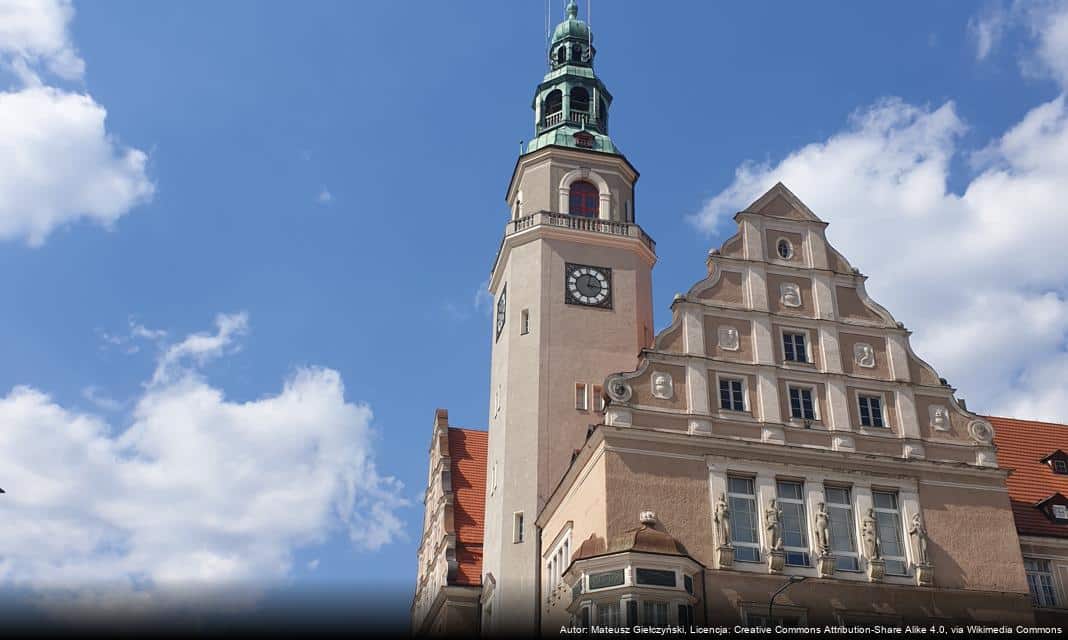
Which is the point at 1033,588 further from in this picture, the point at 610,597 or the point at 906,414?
the point at 610,597

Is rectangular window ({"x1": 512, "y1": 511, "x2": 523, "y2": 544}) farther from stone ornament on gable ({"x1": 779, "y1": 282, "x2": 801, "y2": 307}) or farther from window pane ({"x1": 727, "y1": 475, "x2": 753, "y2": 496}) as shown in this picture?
stone ornament on gable ({"x1": 779, "y1": 282, "x2": 801, "y2": 307})

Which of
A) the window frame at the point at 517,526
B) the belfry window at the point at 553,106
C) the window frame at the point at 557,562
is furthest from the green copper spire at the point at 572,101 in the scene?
the window frame at the point at 557,562

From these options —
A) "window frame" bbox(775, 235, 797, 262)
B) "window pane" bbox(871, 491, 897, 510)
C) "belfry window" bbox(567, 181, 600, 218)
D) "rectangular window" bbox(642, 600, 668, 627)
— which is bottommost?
"rectangular window" bbox(642, 600, 668, 627)

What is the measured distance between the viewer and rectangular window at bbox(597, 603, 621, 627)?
22984 millimetres

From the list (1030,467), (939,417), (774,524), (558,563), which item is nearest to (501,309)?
(558,563)

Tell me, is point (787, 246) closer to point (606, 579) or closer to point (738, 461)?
point (738, 461)

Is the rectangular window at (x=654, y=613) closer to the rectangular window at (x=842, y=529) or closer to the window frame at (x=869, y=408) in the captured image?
the rectangular window at (x=842, y=529)

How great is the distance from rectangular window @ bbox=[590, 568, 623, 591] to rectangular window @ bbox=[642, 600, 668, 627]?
2.59ft

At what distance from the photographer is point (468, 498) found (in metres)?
41.6

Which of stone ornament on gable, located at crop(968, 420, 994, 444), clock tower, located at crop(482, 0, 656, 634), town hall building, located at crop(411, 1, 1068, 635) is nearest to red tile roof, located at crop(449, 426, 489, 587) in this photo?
town hall building, located at crop(411, 1, 1068, 635)

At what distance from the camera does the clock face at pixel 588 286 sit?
119 ft

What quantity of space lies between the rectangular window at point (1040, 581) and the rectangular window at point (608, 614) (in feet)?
45.8

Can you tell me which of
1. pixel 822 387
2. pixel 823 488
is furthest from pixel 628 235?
pixel 823 488

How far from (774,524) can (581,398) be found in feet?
34.1
